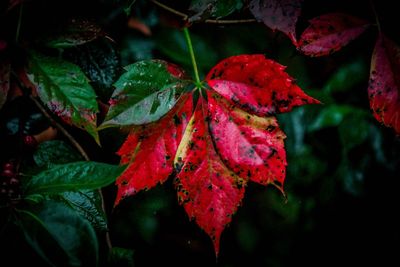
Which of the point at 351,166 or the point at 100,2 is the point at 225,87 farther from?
the point at 351,166

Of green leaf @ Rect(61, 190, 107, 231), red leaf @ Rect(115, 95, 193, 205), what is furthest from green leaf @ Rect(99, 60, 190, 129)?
green leaf @ Rect(61, 190, 107, 231)

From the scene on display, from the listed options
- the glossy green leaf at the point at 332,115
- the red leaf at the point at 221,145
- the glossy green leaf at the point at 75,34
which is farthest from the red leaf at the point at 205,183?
the glossy green leaf at the point at 332,115

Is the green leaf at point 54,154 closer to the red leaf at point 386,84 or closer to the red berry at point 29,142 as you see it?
the red berry at point 29,142

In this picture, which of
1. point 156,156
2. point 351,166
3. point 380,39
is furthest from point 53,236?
point 351,166

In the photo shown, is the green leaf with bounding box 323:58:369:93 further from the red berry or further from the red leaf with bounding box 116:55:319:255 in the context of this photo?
the red berry

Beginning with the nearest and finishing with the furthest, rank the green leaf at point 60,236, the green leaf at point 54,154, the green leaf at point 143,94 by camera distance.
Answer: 1. the green leaf at point 60,236
2. the green leaf at point 143,94
3. the green leaf at point 54,154

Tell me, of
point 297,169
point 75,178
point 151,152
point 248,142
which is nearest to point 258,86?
point 248,142
